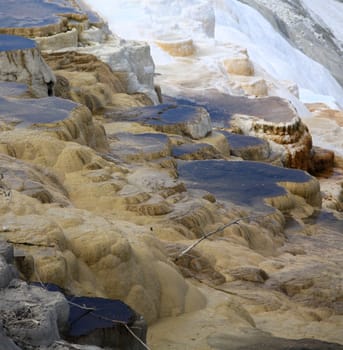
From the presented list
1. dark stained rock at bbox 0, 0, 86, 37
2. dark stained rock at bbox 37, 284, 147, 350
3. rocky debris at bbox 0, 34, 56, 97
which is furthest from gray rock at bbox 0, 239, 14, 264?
dark stained rock at bbox 0, 0, 86, 37

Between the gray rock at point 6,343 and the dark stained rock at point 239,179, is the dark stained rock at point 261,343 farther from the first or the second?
the dark stained rock at point 239,179

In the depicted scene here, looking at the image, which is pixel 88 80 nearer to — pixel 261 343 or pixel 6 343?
pixel 261 343

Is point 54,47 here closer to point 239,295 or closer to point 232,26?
point 239,295

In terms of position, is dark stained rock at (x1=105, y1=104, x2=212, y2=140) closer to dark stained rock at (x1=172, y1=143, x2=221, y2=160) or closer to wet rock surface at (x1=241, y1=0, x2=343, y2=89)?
dark stained rock at (x1=172, y1=143, x2=221, y2=160)

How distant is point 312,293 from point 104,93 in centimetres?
614

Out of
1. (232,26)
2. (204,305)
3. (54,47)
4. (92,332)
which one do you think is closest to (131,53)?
(54,47)

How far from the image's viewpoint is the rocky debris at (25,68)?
9.45 meters

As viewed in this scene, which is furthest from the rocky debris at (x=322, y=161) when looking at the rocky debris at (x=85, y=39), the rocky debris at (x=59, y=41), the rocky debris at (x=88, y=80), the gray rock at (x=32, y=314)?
the gray rock at (x=32, y=314)

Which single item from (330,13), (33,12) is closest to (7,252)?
(33,12)

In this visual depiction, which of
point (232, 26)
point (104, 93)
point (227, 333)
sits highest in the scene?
point (227, 333)

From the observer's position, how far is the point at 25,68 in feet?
31.3

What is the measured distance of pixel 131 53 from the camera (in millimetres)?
12648

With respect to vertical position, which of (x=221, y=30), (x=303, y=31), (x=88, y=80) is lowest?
(x=303, y=31)

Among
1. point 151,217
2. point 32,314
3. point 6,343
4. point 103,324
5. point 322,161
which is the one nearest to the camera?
point 6,343
